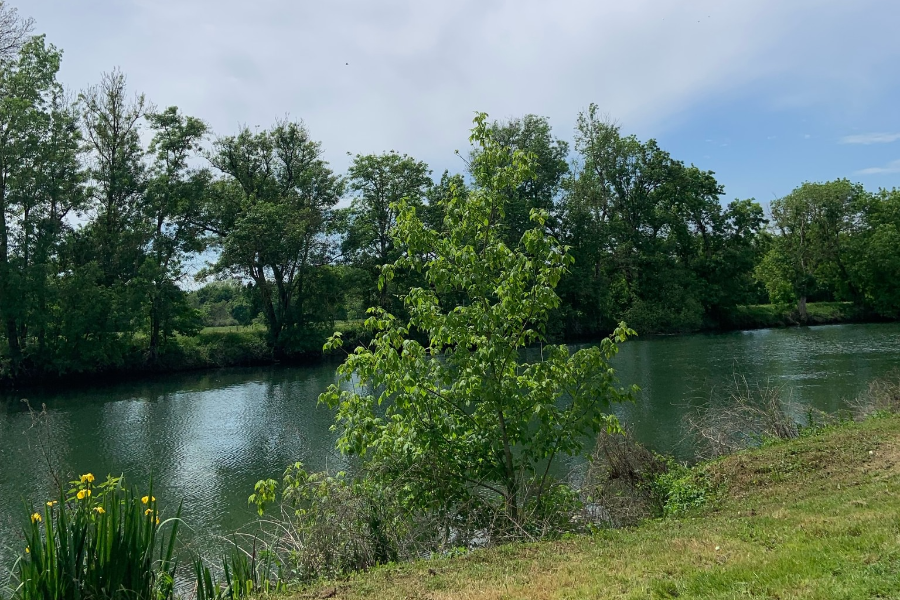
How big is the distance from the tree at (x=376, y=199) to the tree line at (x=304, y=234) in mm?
101

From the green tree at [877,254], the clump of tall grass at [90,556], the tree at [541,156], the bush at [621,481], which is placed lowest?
the bush at [621,481]

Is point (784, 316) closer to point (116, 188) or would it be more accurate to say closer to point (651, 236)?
point (651, 236)

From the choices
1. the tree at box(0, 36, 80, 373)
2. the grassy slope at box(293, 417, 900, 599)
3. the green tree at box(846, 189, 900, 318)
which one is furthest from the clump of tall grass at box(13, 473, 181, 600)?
the green tree at box(846, 189, 900, 318)

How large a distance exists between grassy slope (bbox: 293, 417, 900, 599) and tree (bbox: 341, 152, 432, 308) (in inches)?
1384

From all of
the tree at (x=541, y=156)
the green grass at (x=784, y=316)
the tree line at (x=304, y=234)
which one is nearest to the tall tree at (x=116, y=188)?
the tree line at (x=304, y=234)

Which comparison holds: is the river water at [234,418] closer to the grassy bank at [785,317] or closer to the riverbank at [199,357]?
the riverbank at [199,357]

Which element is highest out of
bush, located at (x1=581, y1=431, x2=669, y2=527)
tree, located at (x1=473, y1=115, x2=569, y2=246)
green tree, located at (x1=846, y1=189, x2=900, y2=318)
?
tree, located at (x1=473, y1=115, x2=569, y2=246)

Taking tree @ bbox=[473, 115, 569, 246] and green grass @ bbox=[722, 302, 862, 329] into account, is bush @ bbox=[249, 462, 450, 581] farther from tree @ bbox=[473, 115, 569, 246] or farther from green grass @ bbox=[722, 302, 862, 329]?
green grass @ bbox=[722, 302, 862, 329]

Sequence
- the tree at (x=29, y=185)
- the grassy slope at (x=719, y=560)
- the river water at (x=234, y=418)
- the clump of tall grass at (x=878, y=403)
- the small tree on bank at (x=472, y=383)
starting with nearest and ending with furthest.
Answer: the grassy slope at (x=719, y=560) < the small tree on bank at (x=472, y=383) < the clump of tall grass at (x=878, y=403) < the river water at (x=234, y=418) < the tree at (x=29, y=185)

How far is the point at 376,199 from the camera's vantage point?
41.7 meters

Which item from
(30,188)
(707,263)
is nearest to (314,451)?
(30,188)

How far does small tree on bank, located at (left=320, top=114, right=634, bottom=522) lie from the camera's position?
712 centimetres

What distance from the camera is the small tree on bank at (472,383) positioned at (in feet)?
23.4

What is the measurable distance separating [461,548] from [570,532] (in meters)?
1.20
